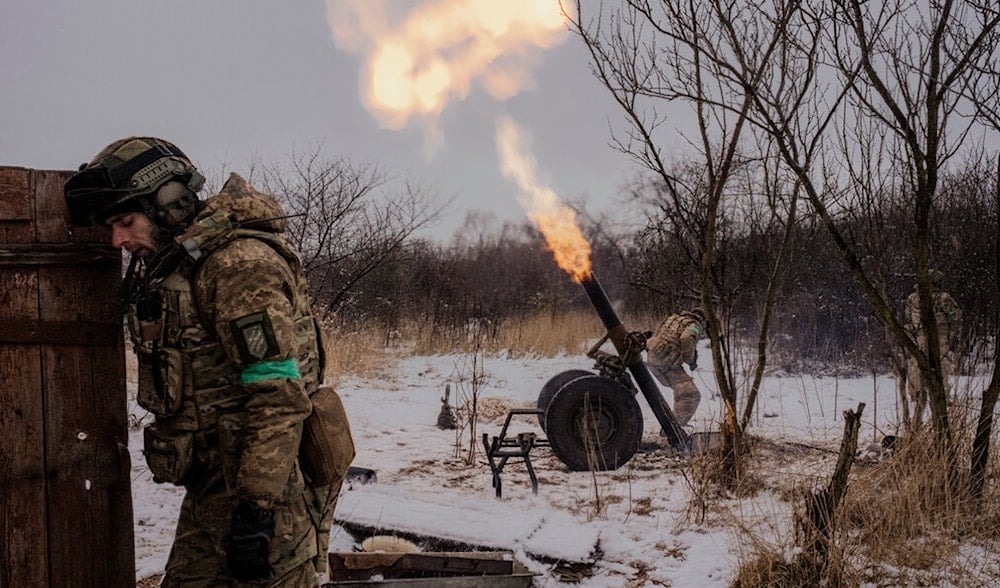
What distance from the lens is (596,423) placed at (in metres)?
7.14

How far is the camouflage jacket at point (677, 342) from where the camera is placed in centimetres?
939

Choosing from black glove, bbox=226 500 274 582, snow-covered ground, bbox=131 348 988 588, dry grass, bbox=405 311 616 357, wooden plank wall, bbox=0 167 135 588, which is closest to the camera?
black glove, bbox=226 500 274 582

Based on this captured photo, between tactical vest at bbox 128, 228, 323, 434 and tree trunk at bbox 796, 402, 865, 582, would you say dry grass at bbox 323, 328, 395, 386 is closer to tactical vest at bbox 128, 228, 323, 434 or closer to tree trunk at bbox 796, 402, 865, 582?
tree trunk at bbox 796, 402, 865, 582

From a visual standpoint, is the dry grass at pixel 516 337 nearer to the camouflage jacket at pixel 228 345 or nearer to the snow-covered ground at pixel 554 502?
the snow-covered ground at pixel 554 502

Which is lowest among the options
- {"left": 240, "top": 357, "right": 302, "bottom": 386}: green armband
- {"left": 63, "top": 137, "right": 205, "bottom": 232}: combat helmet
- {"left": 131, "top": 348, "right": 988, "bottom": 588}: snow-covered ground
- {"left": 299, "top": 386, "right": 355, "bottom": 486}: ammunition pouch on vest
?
{"left": 131, "top": 348, "right": 988, "bottom": 588}: snow-covered ground

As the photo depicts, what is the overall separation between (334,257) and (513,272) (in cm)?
1193

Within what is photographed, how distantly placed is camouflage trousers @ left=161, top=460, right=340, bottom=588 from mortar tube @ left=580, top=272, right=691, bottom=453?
496 centimetres

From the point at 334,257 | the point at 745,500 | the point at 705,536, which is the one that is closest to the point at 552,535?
the point at 705,536

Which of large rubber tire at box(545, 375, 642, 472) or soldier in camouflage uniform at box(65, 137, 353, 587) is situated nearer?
soldier in camouflage uniform at box(65, 137, 353, 587)

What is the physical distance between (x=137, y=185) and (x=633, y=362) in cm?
562

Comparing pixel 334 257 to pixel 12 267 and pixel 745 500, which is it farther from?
pixel 12 267

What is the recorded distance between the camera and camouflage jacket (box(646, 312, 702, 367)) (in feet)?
30.8

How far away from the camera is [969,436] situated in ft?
15.5

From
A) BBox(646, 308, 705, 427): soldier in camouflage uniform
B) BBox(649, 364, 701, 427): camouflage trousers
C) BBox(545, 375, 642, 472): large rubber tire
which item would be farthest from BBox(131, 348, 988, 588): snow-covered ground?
BBox(646, 308, 705, 427): soldier in camouflage uniform
